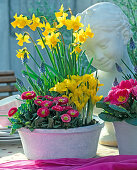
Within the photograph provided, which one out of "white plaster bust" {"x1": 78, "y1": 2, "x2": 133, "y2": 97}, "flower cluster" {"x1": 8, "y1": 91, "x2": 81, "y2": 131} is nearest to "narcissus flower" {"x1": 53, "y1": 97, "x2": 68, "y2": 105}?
"flower cluster" {"x1": 8, "y1": 91, "x2": 81, "y2": 131}

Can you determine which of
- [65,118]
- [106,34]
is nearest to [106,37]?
[106,34]

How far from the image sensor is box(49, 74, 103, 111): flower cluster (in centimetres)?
89

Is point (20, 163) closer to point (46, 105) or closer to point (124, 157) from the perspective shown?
point (46, 105)

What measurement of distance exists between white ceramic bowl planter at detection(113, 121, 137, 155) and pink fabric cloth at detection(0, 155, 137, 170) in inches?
2.0

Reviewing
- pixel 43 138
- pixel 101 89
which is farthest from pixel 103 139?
pixel 43 138

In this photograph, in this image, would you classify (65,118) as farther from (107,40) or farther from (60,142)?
(107,40)

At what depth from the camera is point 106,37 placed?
1.04m

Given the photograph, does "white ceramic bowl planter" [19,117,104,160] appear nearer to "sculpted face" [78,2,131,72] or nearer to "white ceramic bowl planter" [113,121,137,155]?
"white ceramic bowl planter" [113,121,137,155]

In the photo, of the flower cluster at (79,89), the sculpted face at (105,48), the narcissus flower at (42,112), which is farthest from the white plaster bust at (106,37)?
the narcissus flower at (42,112)

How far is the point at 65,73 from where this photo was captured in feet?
3.17

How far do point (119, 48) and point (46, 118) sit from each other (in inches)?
13.8

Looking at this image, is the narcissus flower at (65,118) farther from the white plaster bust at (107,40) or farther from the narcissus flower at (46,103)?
the white plaster bust at (107,40)

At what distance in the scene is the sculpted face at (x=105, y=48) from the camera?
1.04 meters

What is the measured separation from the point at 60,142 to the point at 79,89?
0.15 m
